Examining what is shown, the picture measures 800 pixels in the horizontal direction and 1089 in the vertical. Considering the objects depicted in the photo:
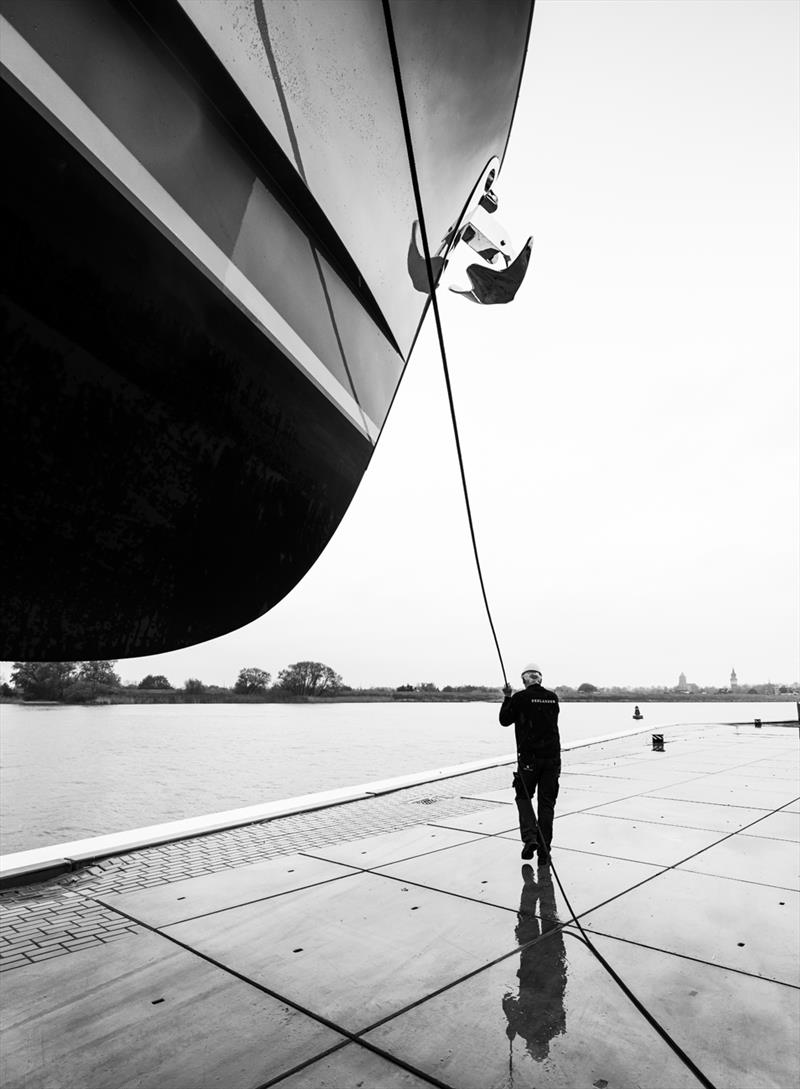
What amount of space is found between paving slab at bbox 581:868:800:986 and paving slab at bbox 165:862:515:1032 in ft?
2.64

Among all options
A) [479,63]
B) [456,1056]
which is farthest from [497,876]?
[479,63]

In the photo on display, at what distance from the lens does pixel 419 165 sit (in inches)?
129

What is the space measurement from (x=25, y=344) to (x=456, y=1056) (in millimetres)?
3066

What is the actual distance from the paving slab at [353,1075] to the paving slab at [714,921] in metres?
1.92

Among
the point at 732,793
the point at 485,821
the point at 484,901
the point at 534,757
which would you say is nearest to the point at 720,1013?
the point at 484,901

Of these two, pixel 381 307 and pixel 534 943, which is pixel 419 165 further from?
pixel 534 943

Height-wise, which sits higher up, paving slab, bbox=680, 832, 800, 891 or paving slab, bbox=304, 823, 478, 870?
paving slab, bbox=680, 832, 800, 891

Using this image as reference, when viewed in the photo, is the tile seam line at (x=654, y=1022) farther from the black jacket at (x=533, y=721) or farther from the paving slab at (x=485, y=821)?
the paving slab at (x=485, y=821)

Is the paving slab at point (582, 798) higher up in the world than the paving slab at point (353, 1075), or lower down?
higher up

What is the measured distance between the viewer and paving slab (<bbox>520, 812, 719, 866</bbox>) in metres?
5.85

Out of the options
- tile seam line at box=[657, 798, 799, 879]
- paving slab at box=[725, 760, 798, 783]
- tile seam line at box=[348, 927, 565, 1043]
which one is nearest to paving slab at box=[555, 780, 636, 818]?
tile seam line at box=[657, 798, 799, 879]

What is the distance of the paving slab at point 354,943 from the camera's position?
3.25 metres

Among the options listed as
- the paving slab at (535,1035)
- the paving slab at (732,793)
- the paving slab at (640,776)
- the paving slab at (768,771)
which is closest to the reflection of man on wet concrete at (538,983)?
the paving slab at (535,1035)

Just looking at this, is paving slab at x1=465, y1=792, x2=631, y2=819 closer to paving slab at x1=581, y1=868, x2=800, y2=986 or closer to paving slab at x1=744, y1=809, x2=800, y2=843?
paving slab at x1=744, y1=809, x2=800, y2=843
